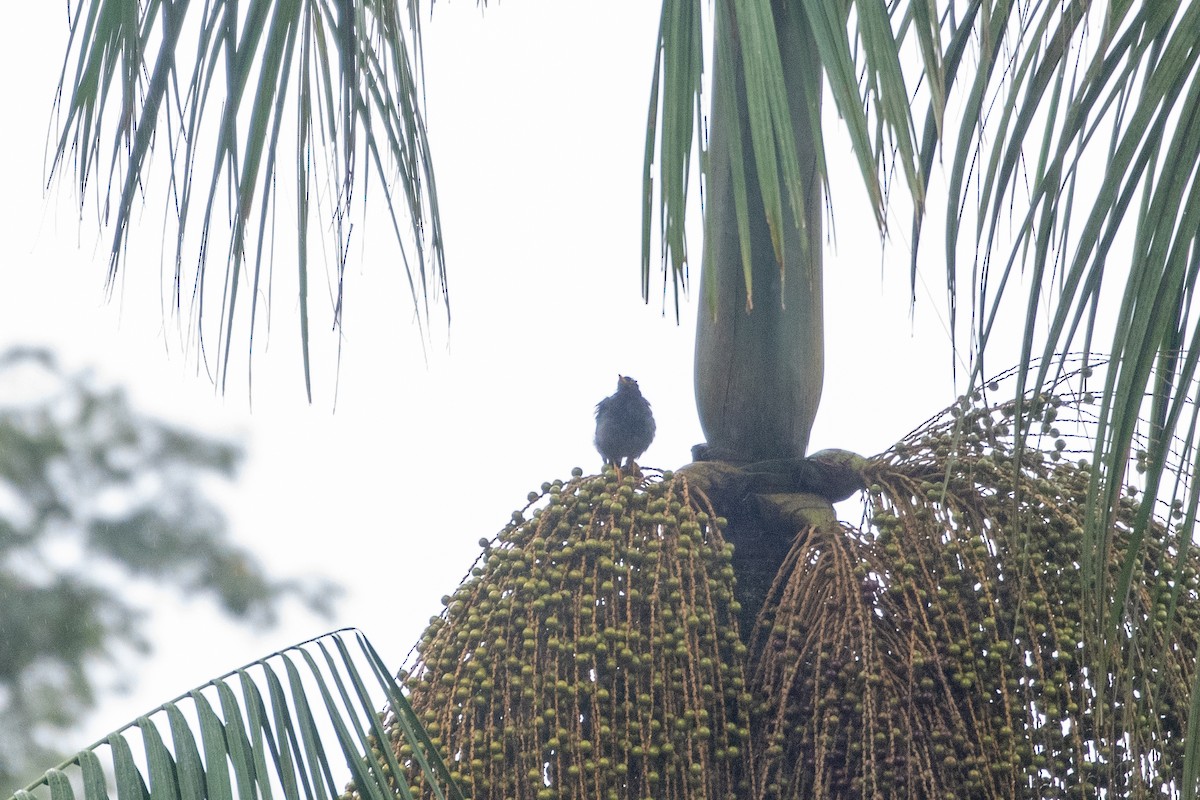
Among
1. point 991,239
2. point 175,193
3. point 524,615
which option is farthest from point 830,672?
point 175,193

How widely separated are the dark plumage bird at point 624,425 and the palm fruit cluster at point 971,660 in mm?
2422

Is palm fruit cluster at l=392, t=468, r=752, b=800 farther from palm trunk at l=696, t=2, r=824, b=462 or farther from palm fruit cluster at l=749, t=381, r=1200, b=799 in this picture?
palm trunk at l=696, t=2, r=824, b=462

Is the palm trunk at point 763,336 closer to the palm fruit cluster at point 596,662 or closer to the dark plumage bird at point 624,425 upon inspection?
the palm fruit cluster at point 596,662

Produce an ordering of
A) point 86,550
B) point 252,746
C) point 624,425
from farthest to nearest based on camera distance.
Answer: point 86,550, point 624,425, point 252,746

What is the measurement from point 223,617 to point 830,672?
27.8 ft

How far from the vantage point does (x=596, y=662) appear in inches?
54.0

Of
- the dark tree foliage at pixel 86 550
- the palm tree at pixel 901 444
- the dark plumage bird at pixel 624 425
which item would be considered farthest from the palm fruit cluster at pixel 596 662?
the dark tree foliage at pixel 86 550

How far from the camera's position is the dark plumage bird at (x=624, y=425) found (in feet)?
13.0

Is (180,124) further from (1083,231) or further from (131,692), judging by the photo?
(131,692)

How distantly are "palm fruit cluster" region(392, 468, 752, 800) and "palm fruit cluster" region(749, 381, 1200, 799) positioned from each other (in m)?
0.08

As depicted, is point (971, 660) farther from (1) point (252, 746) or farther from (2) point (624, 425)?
(2) point (624, 425)

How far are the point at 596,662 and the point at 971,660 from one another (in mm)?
382

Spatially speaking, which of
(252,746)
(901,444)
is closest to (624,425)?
(901,444)

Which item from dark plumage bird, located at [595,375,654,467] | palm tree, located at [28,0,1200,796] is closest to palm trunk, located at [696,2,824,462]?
palm tree, located at [28,0,1200,796]
